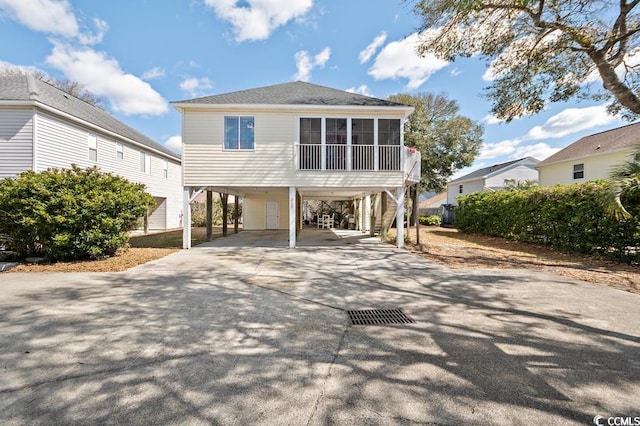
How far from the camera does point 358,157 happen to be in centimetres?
1099

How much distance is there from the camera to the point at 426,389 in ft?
7.50

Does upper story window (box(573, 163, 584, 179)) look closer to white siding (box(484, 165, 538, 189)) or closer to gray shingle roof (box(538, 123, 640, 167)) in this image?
gray shingle roof (box(538, 123, 640, 167))

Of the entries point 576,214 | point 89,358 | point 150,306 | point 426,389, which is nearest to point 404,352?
point 426,389

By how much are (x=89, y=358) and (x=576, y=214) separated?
12.0m

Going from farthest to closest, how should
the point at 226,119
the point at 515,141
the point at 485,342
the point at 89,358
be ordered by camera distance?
the point at 515,141, the point at 226,119, the point at 485,342, the point at 89,358

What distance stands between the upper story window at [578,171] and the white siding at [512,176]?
8.25m

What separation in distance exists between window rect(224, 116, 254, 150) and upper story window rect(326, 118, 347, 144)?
3.17 metres

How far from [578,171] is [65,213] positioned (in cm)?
2636

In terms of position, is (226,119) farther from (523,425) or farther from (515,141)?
(515,141)

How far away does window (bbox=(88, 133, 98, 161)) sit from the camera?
13125 mm

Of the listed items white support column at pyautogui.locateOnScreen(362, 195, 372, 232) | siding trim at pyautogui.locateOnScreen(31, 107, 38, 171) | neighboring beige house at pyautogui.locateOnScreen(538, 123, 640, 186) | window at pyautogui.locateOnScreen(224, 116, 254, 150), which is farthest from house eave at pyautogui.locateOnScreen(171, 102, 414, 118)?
neighboring beige house at pyautogui.locateOnScreen(538, 123, 640, 186)

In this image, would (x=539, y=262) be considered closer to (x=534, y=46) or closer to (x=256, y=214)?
(x=534, y=46)

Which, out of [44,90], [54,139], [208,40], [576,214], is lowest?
[576,214]

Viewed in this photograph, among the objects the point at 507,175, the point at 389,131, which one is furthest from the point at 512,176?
the point at 389,131
